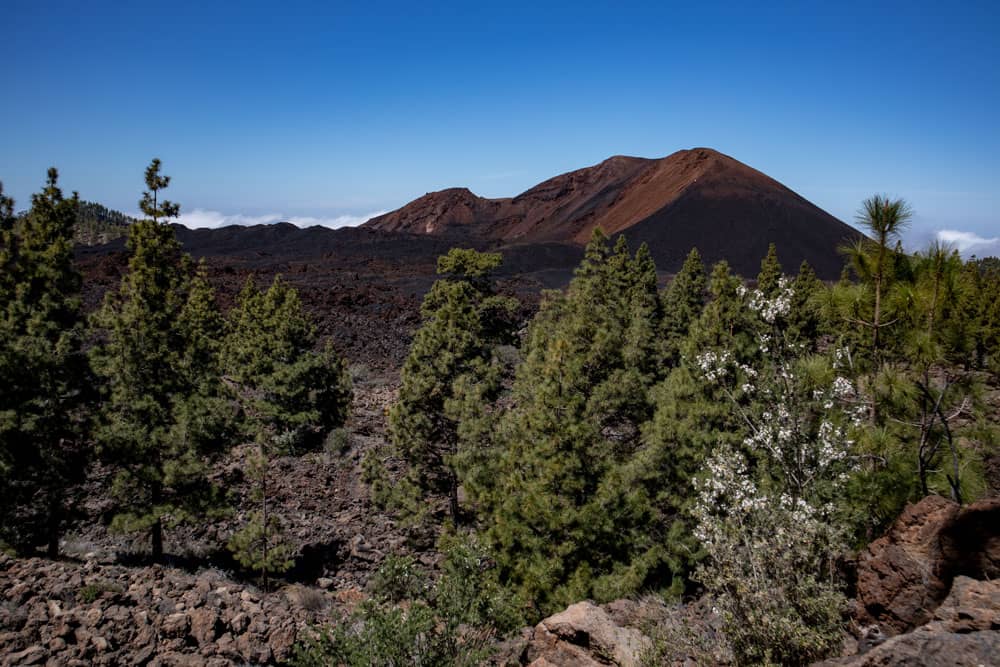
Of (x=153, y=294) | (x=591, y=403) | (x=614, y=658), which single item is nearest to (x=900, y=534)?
(x=614, y=658)

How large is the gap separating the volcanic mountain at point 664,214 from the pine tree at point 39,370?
64257mm

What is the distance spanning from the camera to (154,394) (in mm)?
13672

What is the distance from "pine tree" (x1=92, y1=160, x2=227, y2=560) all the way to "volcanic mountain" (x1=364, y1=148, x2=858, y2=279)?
62240mm

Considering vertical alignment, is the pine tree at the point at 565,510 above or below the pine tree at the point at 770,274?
below

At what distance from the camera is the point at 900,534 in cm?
633

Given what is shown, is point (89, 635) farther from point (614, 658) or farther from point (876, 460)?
point (876, 460)

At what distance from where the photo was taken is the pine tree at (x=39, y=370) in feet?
40.1

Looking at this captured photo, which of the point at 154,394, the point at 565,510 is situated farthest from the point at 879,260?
the point at 154,394

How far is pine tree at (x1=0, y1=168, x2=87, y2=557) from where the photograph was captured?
40.1ft

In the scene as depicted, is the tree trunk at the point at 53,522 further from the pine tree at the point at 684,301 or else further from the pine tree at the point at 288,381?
the pine tree at the point at 684,301

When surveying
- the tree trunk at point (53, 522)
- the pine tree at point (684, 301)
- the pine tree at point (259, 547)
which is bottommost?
the pine tree at point (259, 547)

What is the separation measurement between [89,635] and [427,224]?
14154 cm

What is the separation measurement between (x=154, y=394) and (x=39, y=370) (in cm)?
225

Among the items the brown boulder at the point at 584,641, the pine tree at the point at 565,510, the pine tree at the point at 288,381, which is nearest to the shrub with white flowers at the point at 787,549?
the brown boulder at the point at 584,641
